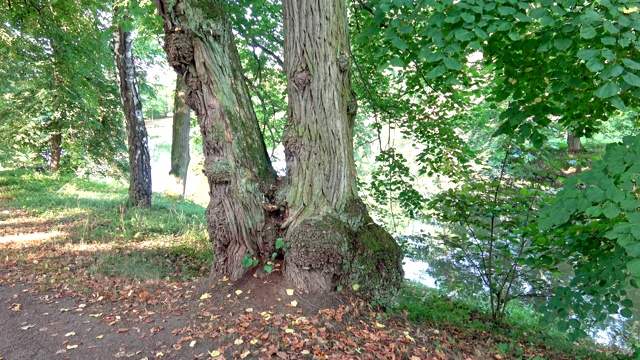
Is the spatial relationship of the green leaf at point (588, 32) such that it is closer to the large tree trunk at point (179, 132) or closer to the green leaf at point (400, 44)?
the green leaf at point (400, 44)

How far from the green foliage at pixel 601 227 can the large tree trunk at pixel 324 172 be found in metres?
1.64

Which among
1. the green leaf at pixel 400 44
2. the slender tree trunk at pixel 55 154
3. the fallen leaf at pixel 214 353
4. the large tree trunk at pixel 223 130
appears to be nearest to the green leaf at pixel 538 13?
the green leaf at pixel 400 44

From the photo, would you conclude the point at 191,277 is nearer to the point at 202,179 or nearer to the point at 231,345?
the point at 231,345

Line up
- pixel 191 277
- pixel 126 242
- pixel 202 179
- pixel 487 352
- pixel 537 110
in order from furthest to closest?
1. pixel 202 179
2. pixel 126 242
3. pixel 191 277
4. pixel 487 352
5. pixel 537 110

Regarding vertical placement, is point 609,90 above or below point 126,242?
above

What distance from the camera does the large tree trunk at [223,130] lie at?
3.74 m

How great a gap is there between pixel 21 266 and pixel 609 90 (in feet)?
21.7

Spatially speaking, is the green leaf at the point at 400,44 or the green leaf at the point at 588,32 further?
the green leaf at the point at 400,44

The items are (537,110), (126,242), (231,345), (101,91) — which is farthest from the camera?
(101,91)

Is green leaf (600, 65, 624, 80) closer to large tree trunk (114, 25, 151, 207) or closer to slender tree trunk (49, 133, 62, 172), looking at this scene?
large tree trunk (114, 25, 151, 207)

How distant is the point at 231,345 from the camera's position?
295 centimetres

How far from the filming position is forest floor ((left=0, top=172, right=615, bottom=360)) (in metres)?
3.00

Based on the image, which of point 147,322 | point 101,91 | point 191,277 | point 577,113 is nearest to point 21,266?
point 191,277

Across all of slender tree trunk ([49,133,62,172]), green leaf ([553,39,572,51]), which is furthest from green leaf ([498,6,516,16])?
slender tree trunk ([49,133,62,172])
